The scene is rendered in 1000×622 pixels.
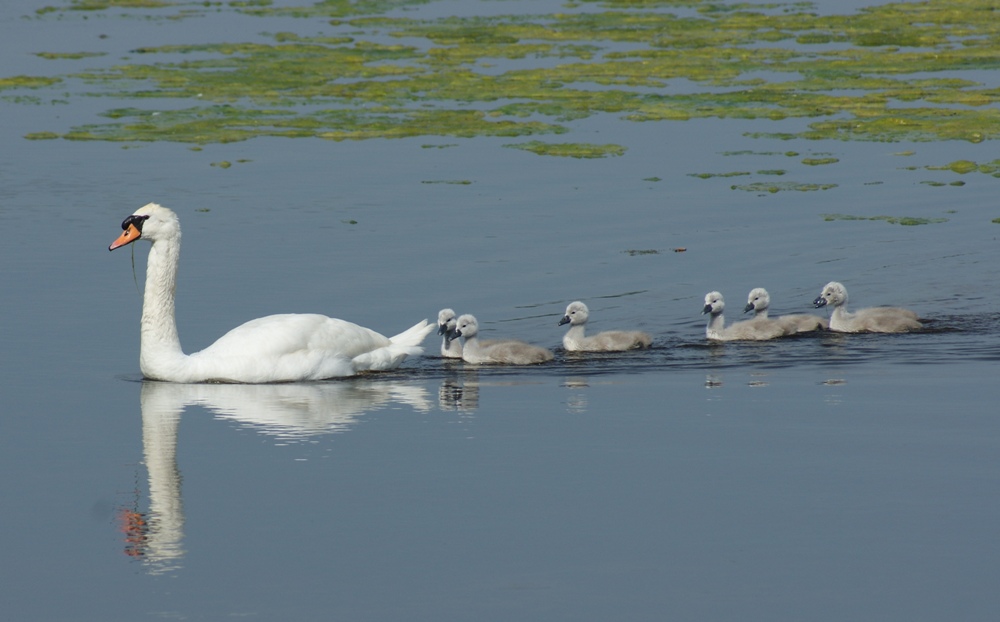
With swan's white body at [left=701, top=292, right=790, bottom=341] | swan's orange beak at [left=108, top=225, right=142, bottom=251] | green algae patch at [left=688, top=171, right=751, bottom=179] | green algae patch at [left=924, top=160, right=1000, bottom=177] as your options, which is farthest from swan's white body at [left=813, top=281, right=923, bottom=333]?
green algae patch at [left=924, top=160, right=1000, bottom=177]

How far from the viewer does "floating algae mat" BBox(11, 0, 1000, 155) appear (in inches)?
1067

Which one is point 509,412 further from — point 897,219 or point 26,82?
point 26,82

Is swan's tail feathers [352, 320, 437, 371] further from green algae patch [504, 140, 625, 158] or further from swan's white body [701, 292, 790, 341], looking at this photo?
green algae patch [504, 140, 625, 158]

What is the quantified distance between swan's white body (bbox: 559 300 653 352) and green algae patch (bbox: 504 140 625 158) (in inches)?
376

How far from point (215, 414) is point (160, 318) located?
1998 mm

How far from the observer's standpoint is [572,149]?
2442 cm

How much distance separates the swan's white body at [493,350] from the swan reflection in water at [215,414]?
98cm

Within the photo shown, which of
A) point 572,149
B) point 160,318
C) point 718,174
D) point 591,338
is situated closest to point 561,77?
point 572,149

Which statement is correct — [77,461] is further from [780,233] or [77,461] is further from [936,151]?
[936,151]

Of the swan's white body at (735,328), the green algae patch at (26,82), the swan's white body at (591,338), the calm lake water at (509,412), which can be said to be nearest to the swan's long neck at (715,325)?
the swan's white body at (735,328)

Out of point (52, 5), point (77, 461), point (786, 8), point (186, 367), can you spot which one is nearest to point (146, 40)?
point (52, 5)

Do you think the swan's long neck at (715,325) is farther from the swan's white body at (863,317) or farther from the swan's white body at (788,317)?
the swan's white body at (863,317)

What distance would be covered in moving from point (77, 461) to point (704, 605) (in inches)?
178

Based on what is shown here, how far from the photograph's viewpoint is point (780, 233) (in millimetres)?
18812
